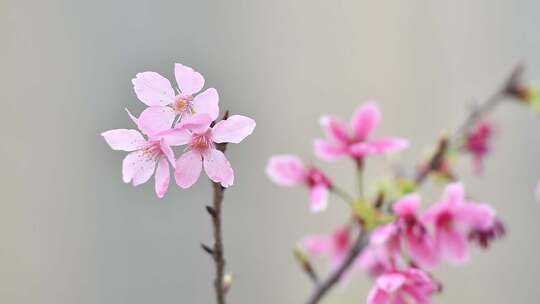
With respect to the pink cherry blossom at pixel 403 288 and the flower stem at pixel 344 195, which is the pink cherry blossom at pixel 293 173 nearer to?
the flower stem at pixel 344 195

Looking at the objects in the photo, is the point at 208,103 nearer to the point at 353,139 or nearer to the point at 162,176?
the point at 162,176

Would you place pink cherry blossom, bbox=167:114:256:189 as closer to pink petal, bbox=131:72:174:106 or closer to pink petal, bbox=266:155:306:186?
pink petal, bbox=131:72:174:106

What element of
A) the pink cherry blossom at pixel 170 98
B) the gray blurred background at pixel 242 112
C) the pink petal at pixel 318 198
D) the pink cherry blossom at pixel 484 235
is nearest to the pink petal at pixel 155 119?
the pink cherry blossom at pixel 170 98

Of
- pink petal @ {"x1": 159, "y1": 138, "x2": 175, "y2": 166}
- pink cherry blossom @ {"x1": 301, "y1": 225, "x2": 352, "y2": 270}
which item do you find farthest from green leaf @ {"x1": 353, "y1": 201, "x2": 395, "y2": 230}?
pink petal @ {"x1": 159, "y1": 138, "x2": 175, "y2": 166}

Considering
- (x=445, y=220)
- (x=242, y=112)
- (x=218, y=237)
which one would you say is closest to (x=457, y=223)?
(x=445, y=220)

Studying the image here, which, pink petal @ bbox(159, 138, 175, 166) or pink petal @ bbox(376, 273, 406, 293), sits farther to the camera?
pink petal @ bbox(376, 273, 406, 293)

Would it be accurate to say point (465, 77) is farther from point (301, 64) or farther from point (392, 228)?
point (392, 228)

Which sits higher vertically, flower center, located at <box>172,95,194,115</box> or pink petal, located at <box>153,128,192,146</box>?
flower center, located at <box>172,95,194,115</box>

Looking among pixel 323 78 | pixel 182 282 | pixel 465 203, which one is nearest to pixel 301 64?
pixel 323 78
